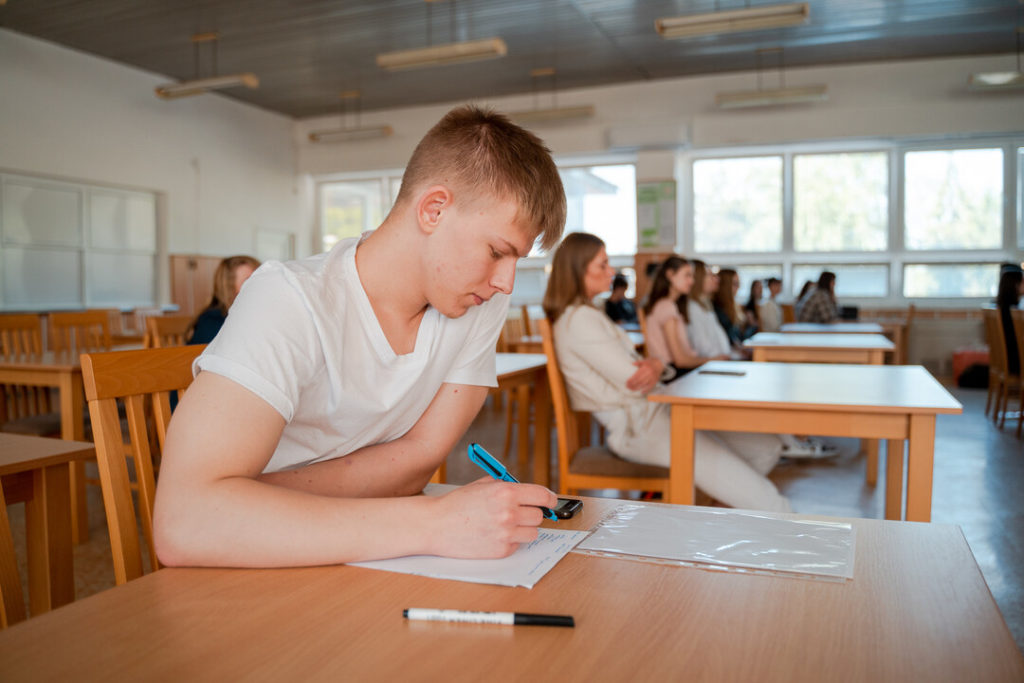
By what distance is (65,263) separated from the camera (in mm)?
7359

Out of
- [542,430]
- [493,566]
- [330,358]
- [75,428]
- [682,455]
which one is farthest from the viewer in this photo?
[542,430]

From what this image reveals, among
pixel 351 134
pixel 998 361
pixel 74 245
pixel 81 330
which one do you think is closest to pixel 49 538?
pixel 81 330

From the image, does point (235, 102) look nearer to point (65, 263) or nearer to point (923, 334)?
point (65, 263)

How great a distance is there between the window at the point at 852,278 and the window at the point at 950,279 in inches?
10.2

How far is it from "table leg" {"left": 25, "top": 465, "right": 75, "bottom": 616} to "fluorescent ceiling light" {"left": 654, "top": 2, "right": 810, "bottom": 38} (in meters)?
5.20

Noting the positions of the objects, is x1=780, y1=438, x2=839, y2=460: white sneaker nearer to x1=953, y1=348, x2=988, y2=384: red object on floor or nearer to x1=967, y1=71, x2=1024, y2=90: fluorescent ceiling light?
x1=953, y1=348, x2=988, y2=384: red object on floor

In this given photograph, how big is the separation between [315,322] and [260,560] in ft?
0.91

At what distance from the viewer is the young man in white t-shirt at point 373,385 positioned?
77 centimetres

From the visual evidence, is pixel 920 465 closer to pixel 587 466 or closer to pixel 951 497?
pixel 587 466

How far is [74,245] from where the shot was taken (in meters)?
7.44

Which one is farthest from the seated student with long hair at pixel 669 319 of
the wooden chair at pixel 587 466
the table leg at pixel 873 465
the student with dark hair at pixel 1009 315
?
the student with dark hair at pixel 1009 315

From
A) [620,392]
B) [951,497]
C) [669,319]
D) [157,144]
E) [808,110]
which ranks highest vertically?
[808,110]

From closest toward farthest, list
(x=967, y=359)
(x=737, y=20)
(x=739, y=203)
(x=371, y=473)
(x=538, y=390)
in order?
(x=371, y=473)
(x=538, y=390)
(x=737, y=20)
(x=967, y=359)
(x=739, y=203)

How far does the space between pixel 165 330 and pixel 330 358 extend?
282 centimetres
